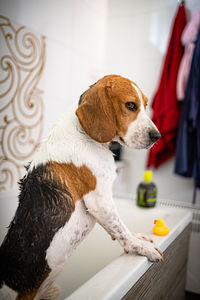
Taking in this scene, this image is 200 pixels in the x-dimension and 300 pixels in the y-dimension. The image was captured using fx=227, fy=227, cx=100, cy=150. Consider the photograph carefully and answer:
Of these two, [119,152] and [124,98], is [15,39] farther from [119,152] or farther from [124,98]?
[119,152]

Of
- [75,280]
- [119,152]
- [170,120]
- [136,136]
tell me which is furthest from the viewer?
[119,152]

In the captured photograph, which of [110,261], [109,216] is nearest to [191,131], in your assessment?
[110,261]

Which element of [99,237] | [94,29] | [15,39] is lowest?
[99,237]

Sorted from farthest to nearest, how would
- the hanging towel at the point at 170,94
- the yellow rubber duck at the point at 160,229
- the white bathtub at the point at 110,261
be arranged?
the hanging towel at the point at 170,94 < the yellow rubber duck at the point at 160,229 < the white bathtub at the point at 110,261

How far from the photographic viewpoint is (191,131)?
160cm

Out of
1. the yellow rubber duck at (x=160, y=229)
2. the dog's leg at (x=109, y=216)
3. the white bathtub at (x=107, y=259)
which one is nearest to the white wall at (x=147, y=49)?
the white bathtub at (x=107, y=259)

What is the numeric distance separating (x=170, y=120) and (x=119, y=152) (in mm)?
499

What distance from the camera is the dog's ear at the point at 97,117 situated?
59 centimetres

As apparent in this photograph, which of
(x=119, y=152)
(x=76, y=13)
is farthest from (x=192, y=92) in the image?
(x=76, y=13)

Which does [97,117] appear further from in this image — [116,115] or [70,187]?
[70,187]

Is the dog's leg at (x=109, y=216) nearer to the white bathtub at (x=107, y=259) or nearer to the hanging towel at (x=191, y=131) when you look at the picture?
the white bathtub at (x=107, y=259)

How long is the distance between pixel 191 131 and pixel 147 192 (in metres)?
0.63

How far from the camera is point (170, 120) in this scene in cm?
163

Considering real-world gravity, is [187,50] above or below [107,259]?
above
